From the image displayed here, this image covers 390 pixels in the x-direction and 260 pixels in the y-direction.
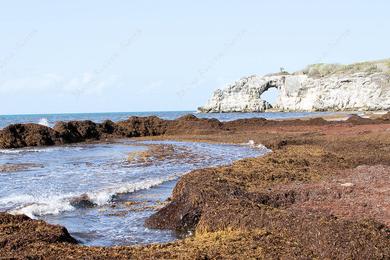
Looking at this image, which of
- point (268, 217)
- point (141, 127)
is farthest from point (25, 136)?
point (268, 217)

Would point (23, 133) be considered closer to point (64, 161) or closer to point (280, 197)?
point (64, 161)

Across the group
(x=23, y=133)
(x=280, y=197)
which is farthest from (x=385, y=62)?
(x=280, y=197)

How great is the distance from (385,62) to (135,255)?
116 m

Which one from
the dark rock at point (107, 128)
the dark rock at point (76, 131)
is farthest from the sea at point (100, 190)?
the dark rock at point (107, 128)

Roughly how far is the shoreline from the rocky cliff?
279 feet

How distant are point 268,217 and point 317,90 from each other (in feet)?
322

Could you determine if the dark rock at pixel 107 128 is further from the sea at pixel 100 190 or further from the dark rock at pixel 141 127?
the sea at pixel 100 190

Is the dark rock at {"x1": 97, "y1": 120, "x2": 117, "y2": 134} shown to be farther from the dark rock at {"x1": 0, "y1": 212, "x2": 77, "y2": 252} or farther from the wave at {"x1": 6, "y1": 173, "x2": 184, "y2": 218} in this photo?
the dark rock at {"x1": 0, "y1": 212, "x2": 77, "y2": 252}

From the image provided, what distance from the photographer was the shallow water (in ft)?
28.3

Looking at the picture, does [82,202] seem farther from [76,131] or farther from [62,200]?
[76,131]

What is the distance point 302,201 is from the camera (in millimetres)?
8781

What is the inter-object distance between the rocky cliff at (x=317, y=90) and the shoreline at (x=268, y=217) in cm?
8509

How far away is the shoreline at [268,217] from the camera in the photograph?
5.85 meters

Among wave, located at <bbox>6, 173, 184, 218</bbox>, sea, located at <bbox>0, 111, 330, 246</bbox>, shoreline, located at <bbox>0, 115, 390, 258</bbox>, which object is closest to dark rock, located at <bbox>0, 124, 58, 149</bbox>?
sea, located at <bbox>0, 111, 330, 246</bbox>
